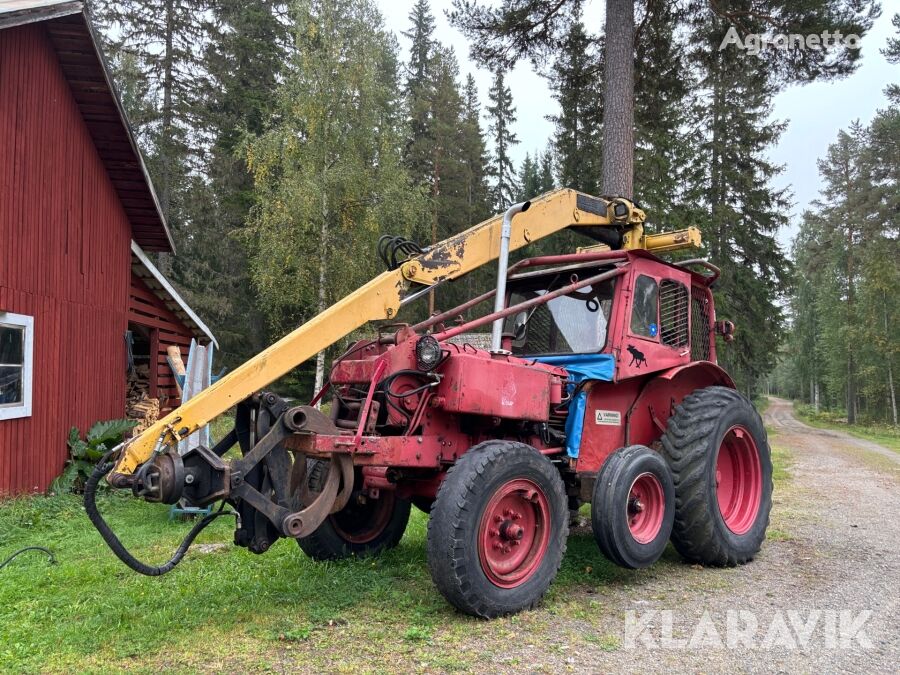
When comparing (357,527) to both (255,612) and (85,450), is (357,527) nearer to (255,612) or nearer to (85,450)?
(255,612)

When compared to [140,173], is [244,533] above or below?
below

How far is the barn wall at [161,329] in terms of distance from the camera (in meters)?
12.2

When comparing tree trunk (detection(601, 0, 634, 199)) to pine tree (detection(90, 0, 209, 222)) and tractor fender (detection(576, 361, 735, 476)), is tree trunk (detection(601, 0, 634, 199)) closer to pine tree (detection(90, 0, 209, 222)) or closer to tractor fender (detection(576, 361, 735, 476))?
tractor fender (detection(576, 361, 735, 476))

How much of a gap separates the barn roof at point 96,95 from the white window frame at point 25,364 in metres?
3.43

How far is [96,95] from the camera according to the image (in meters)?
9.86

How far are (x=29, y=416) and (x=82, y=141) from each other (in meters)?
4.47

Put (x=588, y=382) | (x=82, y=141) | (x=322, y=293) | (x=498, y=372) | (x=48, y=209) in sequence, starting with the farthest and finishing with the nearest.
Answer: (x=322, y=293) < (x=82, y=141) < (x=48, y=209) < (x=588, y=382) < (x=498, y=372)

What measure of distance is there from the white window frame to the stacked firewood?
116 inches

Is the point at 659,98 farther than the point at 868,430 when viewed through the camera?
No

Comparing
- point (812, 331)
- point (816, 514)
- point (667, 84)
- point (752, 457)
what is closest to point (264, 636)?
point (752, 457)

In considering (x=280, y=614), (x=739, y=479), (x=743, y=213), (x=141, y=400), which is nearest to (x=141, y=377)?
(x=141, y=400)

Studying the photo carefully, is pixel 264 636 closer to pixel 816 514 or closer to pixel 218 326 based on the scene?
pixel 816 514

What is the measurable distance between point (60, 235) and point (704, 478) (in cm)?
911

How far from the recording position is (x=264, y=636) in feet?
12.4
